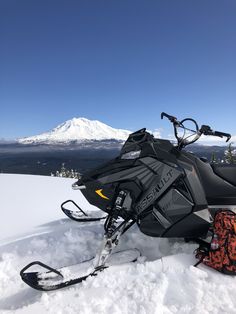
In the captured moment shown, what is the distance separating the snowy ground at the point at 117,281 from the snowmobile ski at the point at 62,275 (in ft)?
0.22

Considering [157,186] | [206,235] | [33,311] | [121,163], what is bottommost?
[33,311]

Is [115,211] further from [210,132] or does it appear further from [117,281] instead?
[210,132]

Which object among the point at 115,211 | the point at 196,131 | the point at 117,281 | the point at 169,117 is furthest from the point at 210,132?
the point at 117,281

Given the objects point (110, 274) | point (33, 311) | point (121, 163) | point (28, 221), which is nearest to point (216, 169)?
point (121, 163)

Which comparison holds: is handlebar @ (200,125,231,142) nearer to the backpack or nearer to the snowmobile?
the snowmobile

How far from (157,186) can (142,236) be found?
100cm

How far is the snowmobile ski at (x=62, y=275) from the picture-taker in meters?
2.87

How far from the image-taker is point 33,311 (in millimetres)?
2682

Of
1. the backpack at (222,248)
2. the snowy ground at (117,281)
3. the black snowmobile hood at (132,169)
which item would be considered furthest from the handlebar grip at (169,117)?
the snowy ground at (117,281)

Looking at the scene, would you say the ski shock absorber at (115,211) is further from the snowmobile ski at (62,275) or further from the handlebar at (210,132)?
the handlebar at (210,132)

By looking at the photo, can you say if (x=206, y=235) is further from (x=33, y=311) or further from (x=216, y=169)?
(x=33, y=311)

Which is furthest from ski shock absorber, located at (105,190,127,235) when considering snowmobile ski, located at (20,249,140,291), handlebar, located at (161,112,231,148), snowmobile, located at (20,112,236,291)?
handlebar, located at (161,112,231,148)

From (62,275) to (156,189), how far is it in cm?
126

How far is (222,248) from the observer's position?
10.2 feet
